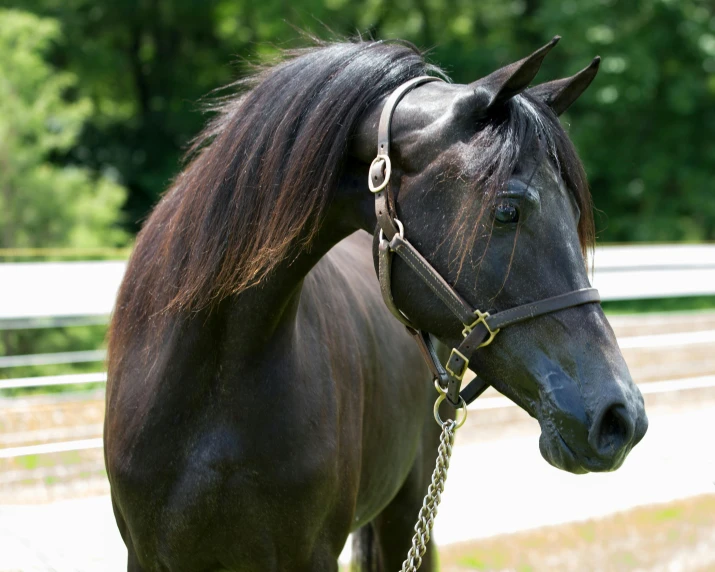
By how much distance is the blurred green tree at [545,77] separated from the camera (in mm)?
19266

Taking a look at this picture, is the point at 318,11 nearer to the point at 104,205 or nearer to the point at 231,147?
the point at 104,205

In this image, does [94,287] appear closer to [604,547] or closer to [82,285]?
[82,285]

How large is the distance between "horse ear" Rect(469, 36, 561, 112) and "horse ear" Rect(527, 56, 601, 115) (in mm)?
177

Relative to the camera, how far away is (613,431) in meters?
1.77

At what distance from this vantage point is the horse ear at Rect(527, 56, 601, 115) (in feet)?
6.80

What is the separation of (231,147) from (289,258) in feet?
1.18

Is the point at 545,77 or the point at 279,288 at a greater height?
the point at 279,288

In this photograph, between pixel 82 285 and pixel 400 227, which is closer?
pixel 400 227

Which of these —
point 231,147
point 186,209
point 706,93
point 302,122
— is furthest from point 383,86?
point 706,93

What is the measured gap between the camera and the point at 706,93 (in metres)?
20.1

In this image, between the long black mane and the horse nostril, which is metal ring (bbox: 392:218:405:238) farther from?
the horse nostril

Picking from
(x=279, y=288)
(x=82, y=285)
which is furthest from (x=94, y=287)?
(x=279, y=288)

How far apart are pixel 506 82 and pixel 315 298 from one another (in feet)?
3.28

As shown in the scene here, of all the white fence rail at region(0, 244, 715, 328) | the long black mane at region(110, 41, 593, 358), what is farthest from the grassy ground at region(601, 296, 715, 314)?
the long black mane at region(110, 41, 593, 358)
